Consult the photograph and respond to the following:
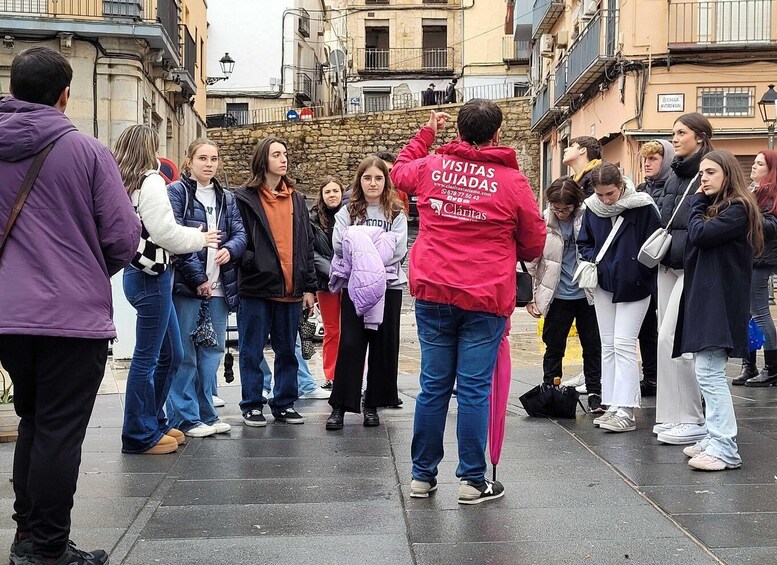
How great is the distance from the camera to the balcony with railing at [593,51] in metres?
24.5

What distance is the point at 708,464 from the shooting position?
19.3 ft

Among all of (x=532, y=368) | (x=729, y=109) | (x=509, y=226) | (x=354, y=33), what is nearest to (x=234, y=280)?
(x=509, y=226)

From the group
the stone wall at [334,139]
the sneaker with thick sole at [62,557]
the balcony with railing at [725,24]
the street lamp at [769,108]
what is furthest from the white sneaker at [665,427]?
the stone wall at [334,139]

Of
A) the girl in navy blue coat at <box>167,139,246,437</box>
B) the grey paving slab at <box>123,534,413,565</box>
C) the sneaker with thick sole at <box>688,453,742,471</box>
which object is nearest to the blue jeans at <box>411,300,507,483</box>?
the grey paving slab at <box>123,534,413,565</box>

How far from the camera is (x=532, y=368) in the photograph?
11367 millimetres

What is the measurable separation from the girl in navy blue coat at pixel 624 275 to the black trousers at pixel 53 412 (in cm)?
384

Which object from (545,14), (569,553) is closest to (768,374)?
(569,553)

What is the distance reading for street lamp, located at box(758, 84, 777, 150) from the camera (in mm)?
20234

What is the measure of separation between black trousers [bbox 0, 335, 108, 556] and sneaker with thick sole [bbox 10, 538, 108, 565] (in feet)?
0.10

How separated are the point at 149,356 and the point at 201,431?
35.8 inches

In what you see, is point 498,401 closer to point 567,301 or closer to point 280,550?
point 280,550

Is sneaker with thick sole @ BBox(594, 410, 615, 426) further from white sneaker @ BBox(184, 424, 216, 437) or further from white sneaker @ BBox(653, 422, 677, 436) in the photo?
white sneaker @ BBox(184, 424, 216, 437)

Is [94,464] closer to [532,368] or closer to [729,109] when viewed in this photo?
[532,368]

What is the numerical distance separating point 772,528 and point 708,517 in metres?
0.28
